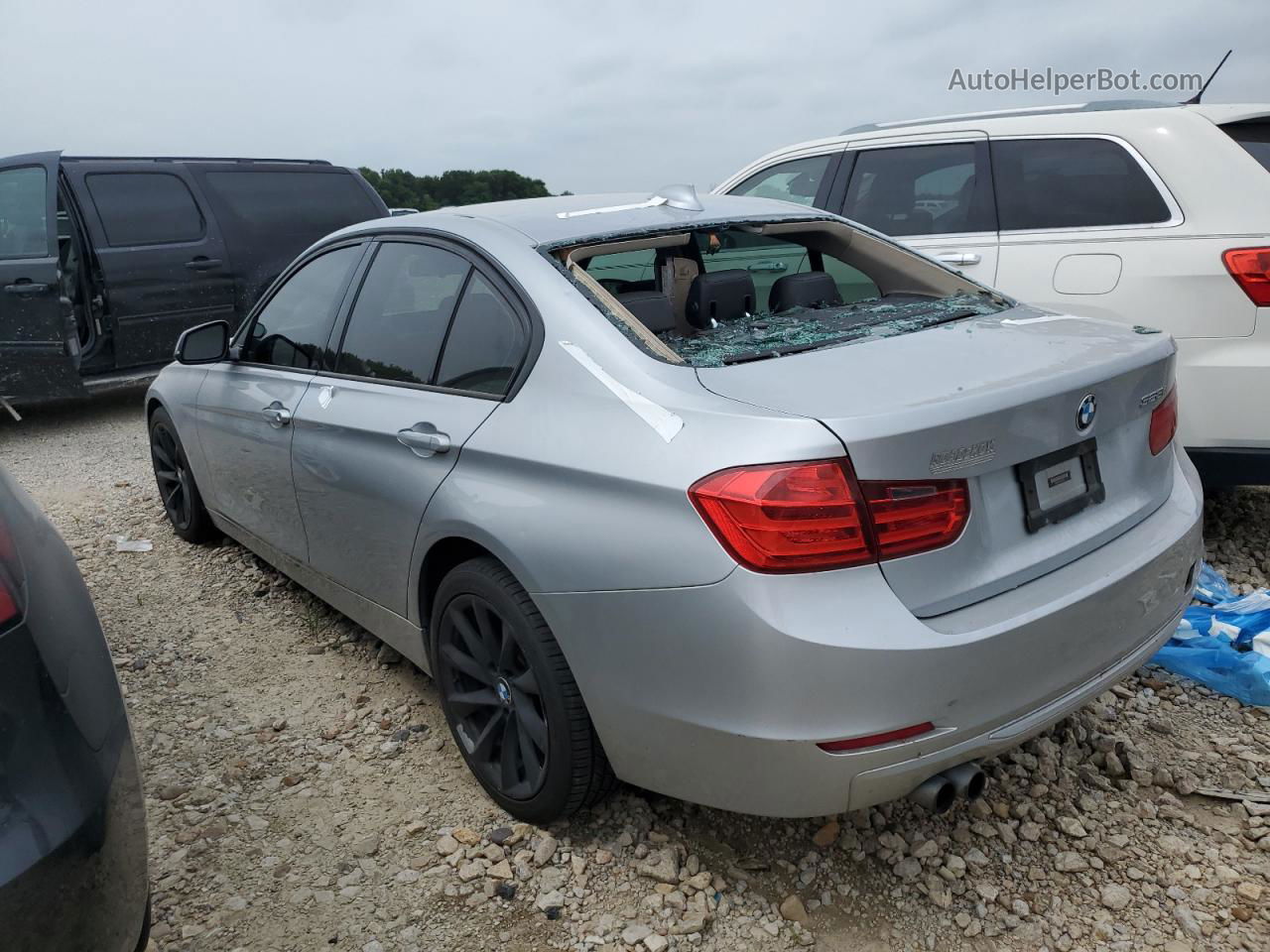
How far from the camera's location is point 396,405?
9.01ft

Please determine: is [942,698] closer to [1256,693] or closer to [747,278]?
[747,278]

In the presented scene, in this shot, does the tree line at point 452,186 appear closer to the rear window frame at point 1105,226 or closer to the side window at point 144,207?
the side window at point 144,207

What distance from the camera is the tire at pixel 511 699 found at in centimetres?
224

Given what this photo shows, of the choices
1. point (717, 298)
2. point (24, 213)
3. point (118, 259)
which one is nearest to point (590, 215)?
point (717, 298)

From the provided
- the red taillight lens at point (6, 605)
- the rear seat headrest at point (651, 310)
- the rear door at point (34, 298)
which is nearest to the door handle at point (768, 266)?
the rear seat headrest at point (651, 310)

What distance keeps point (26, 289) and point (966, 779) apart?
7010mm

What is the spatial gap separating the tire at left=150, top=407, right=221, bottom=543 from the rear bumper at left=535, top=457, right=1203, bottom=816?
2.86 metres

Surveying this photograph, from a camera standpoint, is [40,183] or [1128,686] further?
[40,183]

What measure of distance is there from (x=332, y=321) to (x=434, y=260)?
554 mm

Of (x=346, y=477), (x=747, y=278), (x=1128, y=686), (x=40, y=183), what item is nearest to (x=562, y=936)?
(x=346, y=477)

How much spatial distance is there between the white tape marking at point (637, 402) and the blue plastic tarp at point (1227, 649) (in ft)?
6.63

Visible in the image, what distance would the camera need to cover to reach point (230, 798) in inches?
108

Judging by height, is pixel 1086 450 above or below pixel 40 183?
below

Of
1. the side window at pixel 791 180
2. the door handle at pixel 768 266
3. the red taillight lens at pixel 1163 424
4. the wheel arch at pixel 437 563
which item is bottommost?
the wheel arch at pixel 437 563
